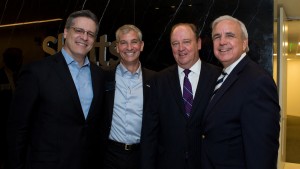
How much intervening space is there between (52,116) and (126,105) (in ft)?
2.32

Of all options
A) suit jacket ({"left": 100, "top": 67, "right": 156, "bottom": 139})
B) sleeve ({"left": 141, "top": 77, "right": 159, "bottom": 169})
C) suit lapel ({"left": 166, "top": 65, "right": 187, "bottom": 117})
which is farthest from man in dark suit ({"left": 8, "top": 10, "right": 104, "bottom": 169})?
suit lapel ({"left": 166, "top": 65, "right": 187, "bottom": 117})

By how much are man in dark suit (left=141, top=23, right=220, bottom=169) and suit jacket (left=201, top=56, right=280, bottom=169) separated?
237 mm

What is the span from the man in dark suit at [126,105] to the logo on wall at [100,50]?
33.8 inches

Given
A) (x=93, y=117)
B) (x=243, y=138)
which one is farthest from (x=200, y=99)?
(x=93, y=117)

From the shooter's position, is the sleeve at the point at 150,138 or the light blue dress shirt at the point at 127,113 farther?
the light blue dress shirt at the point at 127,113

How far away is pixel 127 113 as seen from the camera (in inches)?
102

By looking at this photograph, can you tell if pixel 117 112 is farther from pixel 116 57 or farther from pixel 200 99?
pixel 116 57

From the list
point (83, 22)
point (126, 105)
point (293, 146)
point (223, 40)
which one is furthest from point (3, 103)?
point (293, 146)

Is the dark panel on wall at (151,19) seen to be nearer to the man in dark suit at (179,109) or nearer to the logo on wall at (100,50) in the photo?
the logo on wall at (100,50)

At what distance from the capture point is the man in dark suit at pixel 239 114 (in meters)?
1.67

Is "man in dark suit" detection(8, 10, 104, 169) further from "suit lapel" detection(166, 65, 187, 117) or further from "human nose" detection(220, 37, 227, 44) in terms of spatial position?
"human nose" detection(220, 37, 227, 44)

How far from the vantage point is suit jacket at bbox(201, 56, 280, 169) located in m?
1.67

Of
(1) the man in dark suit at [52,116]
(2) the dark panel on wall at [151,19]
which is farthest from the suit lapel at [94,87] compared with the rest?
(2) the dark panel on wall at [151,19]

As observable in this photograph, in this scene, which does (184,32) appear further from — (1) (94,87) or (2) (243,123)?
(2) (243,123)
